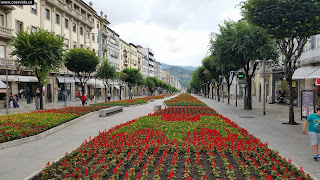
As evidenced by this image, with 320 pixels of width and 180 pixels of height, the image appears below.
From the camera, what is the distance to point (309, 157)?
6949mm

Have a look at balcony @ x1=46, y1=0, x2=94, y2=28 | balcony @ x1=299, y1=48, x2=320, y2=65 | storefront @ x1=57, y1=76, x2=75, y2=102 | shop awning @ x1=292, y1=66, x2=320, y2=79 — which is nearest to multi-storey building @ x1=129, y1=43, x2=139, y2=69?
balcony @ x1=46, y1=0, x2=94, y2=28

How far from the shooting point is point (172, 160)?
19.0 ft

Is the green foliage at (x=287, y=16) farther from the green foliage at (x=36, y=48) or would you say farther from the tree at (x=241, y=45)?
the green foliage at (x=36, y=48)

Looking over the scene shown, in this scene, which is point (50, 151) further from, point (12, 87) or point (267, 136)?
point (12, 87)

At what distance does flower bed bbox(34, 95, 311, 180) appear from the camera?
200 inches

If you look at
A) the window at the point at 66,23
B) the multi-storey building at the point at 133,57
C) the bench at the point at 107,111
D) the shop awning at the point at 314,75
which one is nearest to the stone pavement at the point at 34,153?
the bench at the point at 107,111

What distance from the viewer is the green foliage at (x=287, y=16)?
1262 cm

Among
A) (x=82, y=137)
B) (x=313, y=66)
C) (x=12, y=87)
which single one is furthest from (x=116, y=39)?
(x=82, y=137)

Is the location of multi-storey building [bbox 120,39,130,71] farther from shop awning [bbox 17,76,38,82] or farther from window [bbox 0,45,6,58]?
window [bbox 0,45,6,58]

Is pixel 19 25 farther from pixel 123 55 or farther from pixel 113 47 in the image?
pixel 123 55

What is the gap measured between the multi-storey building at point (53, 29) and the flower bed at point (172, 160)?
20863mm

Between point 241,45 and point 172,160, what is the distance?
17.3 m

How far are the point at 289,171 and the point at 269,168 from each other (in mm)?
400

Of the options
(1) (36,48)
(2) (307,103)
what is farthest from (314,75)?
(1) (36,48)
